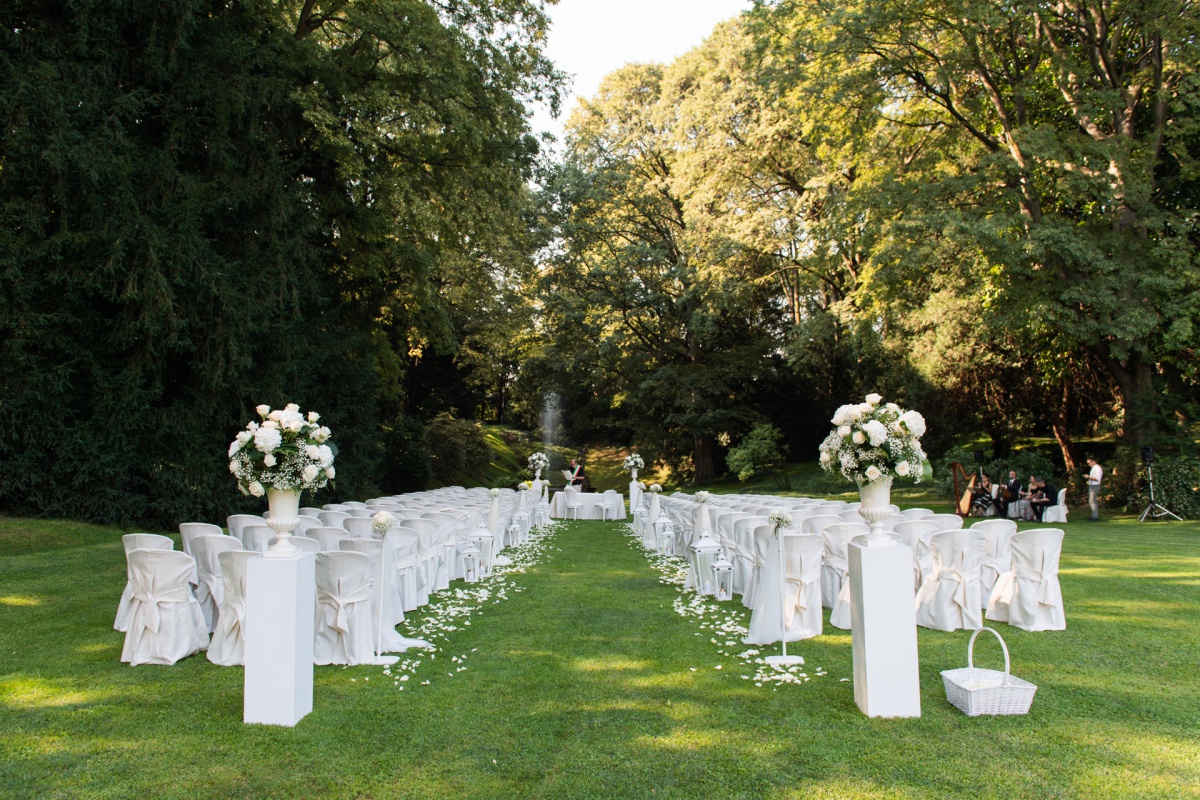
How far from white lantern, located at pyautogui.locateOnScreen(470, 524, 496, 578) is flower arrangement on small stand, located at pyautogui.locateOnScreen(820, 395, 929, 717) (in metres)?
6.06

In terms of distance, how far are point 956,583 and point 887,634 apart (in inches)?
97.4

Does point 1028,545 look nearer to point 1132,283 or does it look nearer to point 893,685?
point 893,685

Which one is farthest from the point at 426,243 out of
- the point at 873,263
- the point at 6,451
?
the point at 873,263

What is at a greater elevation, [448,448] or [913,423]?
[913,423]

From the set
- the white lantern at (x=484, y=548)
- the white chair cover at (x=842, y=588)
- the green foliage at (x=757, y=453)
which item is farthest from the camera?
the green foliage at (x=757, y=453)

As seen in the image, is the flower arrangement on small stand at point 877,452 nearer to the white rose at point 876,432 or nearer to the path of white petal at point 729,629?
the white rose at point 876,432

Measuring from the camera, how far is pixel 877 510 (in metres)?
4.31

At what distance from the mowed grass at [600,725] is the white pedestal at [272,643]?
14 cm

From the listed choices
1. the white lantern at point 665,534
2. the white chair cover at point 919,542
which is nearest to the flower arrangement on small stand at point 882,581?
the white chair cover at point 919,542

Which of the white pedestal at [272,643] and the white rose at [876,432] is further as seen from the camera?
the white rose at [876,432]

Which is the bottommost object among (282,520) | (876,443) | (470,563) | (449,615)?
(449,615)

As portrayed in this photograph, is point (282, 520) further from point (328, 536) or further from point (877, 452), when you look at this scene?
point (877, 452)

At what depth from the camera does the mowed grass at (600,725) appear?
3.33 meters

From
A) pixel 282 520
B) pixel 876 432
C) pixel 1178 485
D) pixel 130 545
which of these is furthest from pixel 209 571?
pixel 1178 485
